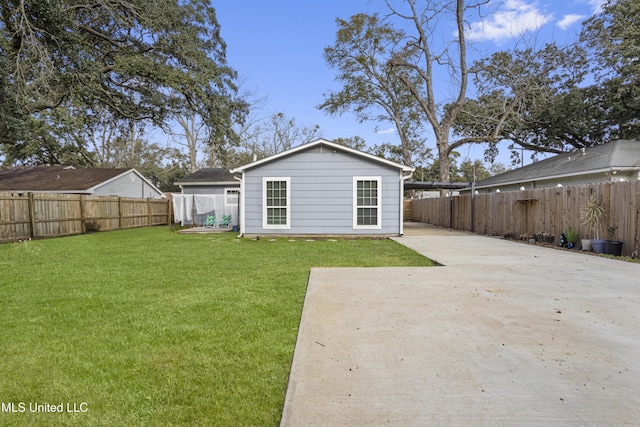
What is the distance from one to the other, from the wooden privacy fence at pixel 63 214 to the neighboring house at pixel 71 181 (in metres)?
3.10

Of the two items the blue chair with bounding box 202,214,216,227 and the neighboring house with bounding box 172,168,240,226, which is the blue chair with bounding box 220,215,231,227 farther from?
the blue chair with bounding box 202,214,216,227

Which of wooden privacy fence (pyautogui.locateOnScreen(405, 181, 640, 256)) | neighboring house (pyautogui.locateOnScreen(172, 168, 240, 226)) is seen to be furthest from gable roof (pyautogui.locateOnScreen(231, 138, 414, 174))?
neighboring house (pyautogui.locateOnScreen(172, 168, 240, 226))

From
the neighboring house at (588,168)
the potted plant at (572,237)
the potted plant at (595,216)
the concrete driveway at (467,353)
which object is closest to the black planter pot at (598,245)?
the potted plant at (595,216)

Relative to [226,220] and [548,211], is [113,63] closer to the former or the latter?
[226,220]

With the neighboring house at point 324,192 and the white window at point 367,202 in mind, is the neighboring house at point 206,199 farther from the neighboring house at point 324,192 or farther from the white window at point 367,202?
the white window at point 367,202

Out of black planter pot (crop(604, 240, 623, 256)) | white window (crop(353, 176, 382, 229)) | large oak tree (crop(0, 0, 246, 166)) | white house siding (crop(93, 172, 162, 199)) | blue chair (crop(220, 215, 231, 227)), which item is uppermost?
large oak tree (crop(0, 0, 246, 166))

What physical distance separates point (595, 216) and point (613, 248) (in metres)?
0.91

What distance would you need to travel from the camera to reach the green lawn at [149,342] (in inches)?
81.5

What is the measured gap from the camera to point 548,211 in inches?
397

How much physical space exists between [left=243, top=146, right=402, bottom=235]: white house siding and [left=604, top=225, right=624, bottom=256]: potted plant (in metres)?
5.54

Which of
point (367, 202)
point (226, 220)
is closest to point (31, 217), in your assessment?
point (226, 220)

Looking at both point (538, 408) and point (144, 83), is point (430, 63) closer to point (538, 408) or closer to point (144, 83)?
point (144, 83)

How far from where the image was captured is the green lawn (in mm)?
2070

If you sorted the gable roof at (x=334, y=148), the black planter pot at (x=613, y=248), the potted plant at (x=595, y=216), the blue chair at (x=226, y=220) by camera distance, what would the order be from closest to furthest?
the black planter pot at (x=613, y=248) < the potted plant at (x=595, y=216) < the gable roof at (x=334, y=148) < the blue chair at (x=226, y=220)
